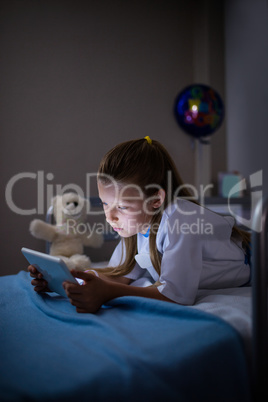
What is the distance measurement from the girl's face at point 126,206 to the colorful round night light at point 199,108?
127cm

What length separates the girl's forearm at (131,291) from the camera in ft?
2.79

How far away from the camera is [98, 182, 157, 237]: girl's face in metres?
0.95

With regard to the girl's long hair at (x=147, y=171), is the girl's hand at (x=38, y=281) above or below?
below

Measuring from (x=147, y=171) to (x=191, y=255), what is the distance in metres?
0.25

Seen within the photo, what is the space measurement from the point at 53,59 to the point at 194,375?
176 cm

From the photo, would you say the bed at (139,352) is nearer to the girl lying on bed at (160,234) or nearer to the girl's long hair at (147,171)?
the girl lying on bed at (160,234)

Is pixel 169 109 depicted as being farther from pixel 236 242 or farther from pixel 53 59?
pixel 236 242

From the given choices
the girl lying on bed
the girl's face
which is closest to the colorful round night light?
the girl lying on bed

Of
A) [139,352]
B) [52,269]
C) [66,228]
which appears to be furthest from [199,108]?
[139,352]

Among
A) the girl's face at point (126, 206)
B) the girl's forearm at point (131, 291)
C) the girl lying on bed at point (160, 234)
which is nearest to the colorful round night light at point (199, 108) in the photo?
the girl lying on bed at point (160, 234)

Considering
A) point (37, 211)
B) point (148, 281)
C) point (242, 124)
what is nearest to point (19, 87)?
point (37, 211)

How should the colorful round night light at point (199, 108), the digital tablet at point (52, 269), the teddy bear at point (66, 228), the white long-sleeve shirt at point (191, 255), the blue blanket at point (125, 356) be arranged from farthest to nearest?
the colorful round night light at point (199, 108) → the teddy bear at point (66, 228) → the white long-sleeve shirt at point (191, 255) → the digital tablet at point (52, 269) → the blue blanket at point (125, 356)

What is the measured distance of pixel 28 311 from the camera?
87 centimetres

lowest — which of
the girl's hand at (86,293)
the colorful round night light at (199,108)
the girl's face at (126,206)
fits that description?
the girl's hand at (86,293)
